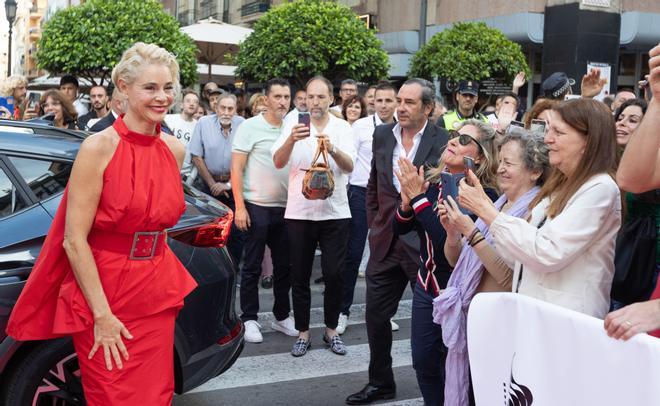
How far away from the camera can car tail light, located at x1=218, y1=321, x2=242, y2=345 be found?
4164mm

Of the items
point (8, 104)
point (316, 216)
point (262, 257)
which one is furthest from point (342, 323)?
point (8, 104)

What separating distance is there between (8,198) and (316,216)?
2611mm

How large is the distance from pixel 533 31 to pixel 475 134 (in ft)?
65.8

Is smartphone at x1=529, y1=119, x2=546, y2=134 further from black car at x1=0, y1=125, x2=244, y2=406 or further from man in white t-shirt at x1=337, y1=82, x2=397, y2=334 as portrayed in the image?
man in white t-shirt at x1=337, y1=82, x2=397, y2=334

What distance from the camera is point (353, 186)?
7969mm

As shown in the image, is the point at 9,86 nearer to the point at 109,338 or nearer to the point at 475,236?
the point at 109,338

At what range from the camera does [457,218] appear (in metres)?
3.59

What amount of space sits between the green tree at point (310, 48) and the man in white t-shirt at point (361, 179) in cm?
873

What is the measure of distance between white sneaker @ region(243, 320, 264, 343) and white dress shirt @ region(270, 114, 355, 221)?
99 centimetres

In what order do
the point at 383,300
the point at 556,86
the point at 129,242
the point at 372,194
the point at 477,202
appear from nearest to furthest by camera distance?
the point at 129,242, the point at 477,202, the point at 383,300, the point at 372,194, the point at 556,86

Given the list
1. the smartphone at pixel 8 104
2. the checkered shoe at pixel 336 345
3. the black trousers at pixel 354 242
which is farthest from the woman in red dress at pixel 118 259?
the smartphone at pixel 8 104

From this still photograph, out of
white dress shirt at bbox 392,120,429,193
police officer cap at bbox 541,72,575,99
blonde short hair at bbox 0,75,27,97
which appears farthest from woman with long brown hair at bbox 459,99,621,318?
blonde short hair at bbox 0,75,27,97

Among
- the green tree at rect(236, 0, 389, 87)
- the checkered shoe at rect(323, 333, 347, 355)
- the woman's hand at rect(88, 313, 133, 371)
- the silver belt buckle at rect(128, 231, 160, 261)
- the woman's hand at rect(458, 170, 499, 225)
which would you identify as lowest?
the checkered shoe at rect(323, 333, 347, 355)

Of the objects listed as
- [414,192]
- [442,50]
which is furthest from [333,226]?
[442,50]
